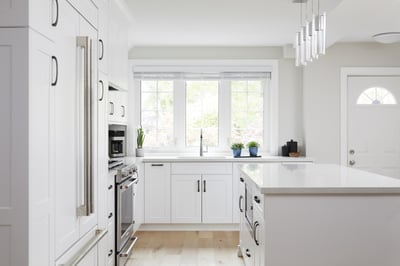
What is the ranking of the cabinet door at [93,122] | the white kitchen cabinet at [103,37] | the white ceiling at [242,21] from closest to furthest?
the cabinet door at [93,122] → the white kitchen cabinet at [103,37] → the white ceiling at [242,21]

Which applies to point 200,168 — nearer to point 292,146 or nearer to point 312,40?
point 292,146

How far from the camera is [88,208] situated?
211 cm

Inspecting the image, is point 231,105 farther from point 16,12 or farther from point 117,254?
point 16,12

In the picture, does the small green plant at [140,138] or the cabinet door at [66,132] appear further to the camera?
the small green plant at [140,138]

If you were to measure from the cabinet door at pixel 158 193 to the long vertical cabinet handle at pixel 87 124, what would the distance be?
8.97 feet

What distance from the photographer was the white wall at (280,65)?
17.4 ft

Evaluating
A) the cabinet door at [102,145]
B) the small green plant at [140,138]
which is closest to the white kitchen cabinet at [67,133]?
the cabinet door at [102,145]

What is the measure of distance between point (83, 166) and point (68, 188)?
200mm

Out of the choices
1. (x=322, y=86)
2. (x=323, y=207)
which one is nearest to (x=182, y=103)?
(x=322, y=86)

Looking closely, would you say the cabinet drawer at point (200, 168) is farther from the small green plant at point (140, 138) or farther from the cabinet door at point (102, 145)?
the cabinet door at point (102, 145)

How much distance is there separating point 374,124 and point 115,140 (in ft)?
11.2

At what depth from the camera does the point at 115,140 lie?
146 inches

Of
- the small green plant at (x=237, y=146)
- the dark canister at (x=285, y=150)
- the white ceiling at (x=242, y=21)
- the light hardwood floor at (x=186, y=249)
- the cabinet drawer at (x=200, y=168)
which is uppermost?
the white ceiling at (x=242, y=21)

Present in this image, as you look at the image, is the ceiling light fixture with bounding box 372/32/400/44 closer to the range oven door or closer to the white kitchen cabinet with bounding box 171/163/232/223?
the white kitchen cabinet with bounding box 171/163/232/223
